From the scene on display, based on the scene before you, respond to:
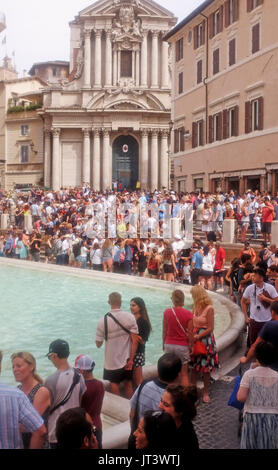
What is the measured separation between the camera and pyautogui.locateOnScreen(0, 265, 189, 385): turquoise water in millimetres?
9937

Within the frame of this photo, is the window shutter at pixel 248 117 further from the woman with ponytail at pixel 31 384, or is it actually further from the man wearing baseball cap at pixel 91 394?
the woman with ponytail at pixel 31 384

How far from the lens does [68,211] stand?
83.0ft

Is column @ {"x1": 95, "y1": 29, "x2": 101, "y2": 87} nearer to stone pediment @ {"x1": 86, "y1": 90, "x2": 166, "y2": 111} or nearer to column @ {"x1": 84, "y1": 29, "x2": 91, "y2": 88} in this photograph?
column @ {"x1": 84, "y1": 29, "x2": 91, "y2": 88}

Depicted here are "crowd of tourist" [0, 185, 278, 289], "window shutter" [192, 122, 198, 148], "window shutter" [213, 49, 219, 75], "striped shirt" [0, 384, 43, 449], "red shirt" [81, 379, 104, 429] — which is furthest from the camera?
"window shutter" [192, 122, 198, 148]

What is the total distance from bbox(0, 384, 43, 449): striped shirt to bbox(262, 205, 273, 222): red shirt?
47.7 feet

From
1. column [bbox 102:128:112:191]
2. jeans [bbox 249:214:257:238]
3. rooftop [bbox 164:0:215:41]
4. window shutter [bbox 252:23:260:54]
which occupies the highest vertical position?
rooftop [bbox 164:0:215:41]

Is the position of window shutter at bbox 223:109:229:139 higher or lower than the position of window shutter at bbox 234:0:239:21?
lower

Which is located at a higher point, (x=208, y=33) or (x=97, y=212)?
(x=208, y=33)

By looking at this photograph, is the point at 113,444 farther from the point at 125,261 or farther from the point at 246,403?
the point at 125,261

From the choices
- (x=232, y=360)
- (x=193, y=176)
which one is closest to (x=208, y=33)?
(x=193, y=176)

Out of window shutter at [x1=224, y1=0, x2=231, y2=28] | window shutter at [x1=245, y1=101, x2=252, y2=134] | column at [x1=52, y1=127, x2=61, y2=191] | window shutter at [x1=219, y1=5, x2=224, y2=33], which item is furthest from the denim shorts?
column at [x1=52, y1=127, x2=61, y2=191]

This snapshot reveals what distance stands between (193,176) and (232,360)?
23.4m

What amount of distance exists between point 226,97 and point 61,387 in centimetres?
2435

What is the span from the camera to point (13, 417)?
3668 millimetres
